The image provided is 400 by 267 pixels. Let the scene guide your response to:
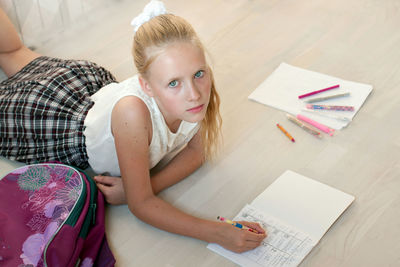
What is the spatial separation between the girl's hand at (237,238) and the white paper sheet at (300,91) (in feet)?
1.91

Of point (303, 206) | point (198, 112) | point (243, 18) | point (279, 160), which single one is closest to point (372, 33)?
point (243, 18)

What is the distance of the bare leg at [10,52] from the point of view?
1.82 m

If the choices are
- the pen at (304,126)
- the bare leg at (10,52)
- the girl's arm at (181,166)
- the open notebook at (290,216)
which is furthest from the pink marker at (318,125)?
the bare leg at (10,52)

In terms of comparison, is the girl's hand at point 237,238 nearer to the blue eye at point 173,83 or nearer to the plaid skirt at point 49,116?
the blue eye at point 173,83

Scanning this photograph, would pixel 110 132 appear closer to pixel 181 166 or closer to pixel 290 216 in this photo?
pixel 181 166

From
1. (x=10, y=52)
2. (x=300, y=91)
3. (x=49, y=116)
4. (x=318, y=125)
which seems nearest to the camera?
(x=49, y=116)

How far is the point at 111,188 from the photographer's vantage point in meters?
1.34

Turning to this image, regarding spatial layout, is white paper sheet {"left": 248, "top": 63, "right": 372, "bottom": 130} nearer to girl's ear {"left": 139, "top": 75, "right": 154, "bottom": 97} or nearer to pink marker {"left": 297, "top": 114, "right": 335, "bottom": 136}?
pink marker {"left": 297, "top": 114, "right": 335, "bottom": 136}

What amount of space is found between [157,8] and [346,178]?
729 millimetres

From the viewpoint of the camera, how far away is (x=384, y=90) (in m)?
1.74

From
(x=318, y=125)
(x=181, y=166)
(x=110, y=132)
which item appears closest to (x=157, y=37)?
(x=110, y=132)

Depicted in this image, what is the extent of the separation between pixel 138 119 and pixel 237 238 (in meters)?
0.38

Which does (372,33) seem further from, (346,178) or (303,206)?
(303,206)

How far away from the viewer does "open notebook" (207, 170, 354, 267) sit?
118 centimetres
